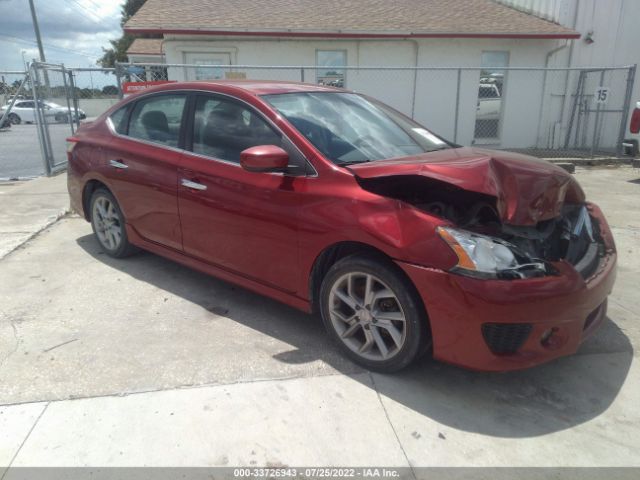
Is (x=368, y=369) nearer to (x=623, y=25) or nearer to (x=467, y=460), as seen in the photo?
(x=467, y=460)

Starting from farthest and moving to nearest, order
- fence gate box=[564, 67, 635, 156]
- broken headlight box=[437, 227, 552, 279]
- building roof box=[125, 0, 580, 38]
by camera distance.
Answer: fence gate box=[564, 67, 635, 156] < building roof box=[125, 0, 580, 38] < broken headlight box=[437, 227, 552, 279]

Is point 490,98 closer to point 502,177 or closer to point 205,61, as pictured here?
point 205,61

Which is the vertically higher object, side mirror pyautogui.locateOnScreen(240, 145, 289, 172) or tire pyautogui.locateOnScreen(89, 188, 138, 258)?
side mirror pyautogui.locateOnScreen(240, 145, 289, 172)

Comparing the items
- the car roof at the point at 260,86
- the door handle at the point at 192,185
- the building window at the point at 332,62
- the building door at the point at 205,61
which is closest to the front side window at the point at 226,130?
the car roof at the point at 260,86

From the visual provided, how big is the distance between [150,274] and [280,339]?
1755 mm

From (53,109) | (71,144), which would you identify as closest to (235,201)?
(71,144)

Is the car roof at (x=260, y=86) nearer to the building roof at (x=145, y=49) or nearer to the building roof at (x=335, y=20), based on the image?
the building roof at (x=335, y=20)

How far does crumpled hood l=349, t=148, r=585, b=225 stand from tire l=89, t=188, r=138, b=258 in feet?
8.69

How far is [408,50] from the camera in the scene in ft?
39.4

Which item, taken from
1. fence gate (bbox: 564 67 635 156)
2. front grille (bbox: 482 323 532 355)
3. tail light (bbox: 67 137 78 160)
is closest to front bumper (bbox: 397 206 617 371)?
front grille (bbox: 482 323 532 355)

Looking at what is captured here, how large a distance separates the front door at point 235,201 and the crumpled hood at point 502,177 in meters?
0.60

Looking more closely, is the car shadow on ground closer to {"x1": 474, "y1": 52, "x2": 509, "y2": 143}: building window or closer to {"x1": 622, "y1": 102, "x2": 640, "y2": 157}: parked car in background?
{"x1": 622, "y1": 102, "x2": 640, "y2": 157}: parked car in background

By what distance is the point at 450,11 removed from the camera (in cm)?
1309

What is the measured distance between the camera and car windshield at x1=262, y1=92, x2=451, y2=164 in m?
3.21
